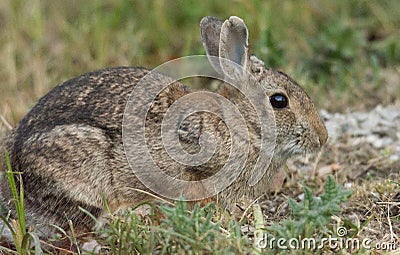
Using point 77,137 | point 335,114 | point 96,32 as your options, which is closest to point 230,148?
point 77,137

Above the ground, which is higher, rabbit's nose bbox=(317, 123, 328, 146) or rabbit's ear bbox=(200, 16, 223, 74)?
rabbit's ear bbox=(200, 16, 223, 74)

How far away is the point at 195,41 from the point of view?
855 centimetres

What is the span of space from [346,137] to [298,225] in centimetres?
278

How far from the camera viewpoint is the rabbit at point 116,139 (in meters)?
4.94

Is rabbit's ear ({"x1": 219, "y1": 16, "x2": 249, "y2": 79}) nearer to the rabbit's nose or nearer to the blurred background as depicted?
the rabbit's nose

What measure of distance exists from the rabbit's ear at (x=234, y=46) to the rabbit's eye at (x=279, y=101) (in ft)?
0.91

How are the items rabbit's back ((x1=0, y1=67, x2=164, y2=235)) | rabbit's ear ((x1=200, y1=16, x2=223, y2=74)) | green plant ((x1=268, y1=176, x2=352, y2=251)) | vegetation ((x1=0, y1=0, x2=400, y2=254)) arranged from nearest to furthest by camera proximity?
green plant ((x1=268, y1=176, x2=352, y2=251))
rabbit's back ((x1=0, y1=67, x2=164, y2=235))
rabbit's ear ((x1=200, y1=16, x2=223, y2=74))
vegetation ((x1=0, y1=0, x2=400, y2=254))

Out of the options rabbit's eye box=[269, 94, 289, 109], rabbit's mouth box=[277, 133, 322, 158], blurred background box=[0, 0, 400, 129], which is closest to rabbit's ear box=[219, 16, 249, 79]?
rabbit's eye box=[269, 94, 289, 109]

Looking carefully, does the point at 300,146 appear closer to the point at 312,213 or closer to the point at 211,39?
the point at 211,39

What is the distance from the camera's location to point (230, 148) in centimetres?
519
